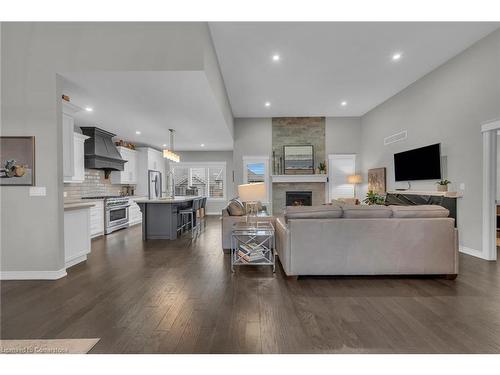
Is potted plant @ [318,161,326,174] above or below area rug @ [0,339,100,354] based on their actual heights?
above

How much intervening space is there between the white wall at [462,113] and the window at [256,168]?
386 centimetres

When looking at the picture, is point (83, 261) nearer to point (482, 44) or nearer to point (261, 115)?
point (261, 115)

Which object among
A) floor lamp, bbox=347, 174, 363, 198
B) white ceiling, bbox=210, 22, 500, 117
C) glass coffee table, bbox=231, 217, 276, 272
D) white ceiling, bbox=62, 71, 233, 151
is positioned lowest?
glass coffee table, bbox=231, 217, 276, 272

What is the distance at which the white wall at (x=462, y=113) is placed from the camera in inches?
141

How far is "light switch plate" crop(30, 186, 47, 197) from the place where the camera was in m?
3.01

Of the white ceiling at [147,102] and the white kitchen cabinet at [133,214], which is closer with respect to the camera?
the white ceiling at [147,102]

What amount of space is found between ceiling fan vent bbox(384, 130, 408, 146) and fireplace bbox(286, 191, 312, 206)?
103 inches

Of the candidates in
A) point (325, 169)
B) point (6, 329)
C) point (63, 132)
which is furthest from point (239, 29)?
point (325, 169)

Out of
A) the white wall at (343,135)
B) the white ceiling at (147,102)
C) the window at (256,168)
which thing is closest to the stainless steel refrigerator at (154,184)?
the white ceiling at (147,102)

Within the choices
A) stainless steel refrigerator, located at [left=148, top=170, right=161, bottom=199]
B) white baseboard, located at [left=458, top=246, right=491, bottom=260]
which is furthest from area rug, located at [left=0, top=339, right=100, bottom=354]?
stainless steel refrigerator, located at [left=148, top=170, right=161, bottom=199]

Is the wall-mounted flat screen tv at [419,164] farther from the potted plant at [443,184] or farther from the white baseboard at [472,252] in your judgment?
the white baseboard at [472,252]

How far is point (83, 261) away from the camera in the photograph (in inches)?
146

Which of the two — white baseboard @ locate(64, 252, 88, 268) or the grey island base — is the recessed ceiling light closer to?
the grey island base

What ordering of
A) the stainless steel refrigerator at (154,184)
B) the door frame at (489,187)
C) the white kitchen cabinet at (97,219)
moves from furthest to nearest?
1. the stainless steel refrigerator at (154,184)
2. the white kitchen cabinet at (97,219)
3. the door frame at (489,187)
